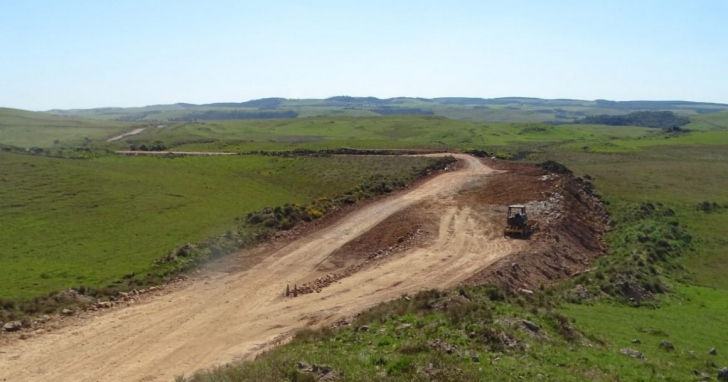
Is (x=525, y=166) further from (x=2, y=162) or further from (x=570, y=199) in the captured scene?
(x=2, y=162)

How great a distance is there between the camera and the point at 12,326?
22562mm

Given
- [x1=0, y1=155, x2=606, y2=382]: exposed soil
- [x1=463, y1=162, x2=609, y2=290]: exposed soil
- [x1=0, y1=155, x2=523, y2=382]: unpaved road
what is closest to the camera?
[x1=0, y1=155, x2=523, y2=382]: unpaved road

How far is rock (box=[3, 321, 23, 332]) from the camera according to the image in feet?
73.7

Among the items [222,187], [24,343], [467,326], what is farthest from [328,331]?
[222,187]

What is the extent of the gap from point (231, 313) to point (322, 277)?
21.6ft

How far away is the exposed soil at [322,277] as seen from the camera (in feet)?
69.0

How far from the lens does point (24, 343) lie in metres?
21.6

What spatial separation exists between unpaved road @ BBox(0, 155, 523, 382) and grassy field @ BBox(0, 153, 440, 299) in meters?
5.05

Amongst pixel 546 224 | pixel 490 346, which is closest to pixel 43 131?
pixel 546 224

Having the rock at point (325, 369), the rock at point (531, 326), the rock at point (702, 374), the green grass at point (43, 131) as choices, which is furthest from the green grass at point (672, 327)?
the green grass at point (43, 131)

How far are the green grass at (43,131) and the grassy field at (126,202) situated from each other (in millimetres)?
49405

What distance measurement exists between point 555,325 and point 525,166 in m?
49.5

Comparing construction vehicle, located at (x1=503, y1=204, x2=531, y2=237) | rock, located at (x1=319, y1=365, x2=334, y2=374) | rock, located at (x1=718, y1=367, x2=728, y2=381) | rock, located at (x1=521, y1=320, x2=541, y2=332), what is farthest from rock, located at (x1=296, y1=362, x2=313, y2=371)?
construction vehicle, located at (x1=503, y1=204, x2=531, y2=237)

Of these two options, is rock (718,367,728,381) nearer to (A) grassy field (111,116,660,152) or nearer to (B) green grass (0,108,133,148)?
(A) grassy field (111,116,660,152)
